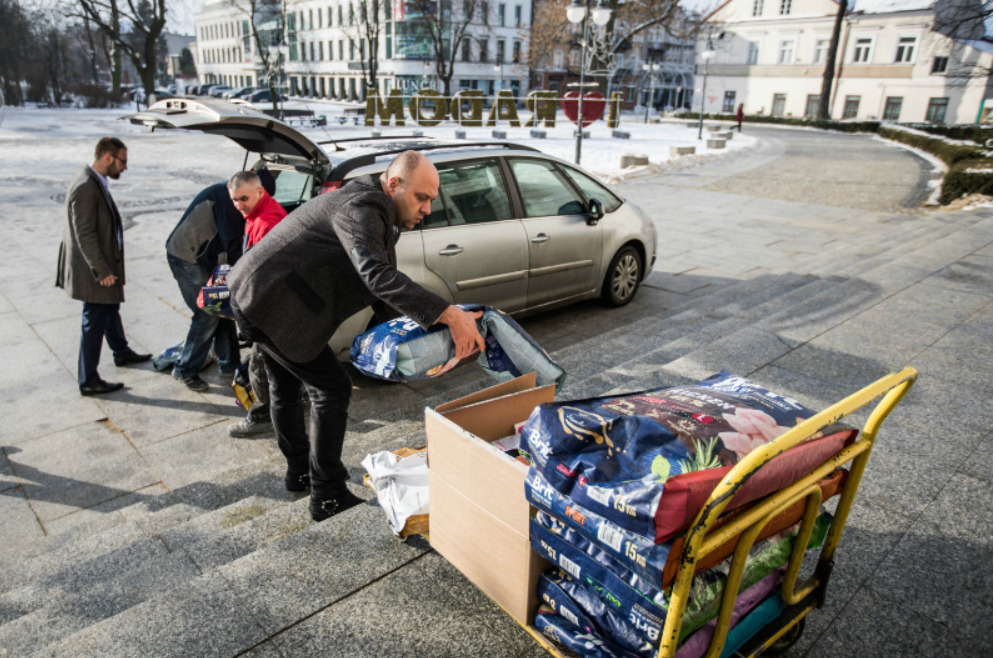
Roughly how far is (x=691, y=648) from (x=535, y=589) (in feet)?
1.64

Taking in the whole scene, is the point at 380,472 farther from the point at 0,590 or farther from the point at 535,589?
the point at 0,590

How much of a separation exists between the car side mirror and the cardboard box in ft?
13.1

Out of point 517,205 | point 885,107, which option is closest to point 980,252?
point 517,205

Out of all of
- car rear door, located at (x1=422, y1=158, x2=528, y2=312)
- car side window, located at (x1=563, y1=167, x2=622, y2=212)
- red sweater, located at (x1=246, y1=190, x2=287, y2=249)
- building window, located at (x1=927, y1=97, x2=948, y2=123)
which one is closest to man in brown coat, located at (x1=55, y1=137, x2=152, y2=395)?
red sweater, located at (x1=246, y1=190, x2=287, y2=249)

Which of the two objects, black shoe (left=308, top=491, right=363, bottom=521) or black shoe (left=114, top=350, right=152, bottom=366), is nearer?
black shoe (left=308, top=491, right=363, bottom=521)

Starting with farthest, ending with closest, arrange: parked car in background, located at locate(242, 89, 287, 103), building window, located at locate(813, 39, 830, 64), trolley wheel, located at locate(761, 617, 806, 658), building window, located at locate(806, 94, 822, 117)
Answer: building window, located at locate(806, 94, 822, 117) → building window, located at locate(813, 39, 830, 64) → parked car in background, located at locate(242, 89, 287, 103) → trolley wheel, located at locate(761, 617, 806, 658)

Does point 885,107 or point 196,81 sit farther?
point 196,81

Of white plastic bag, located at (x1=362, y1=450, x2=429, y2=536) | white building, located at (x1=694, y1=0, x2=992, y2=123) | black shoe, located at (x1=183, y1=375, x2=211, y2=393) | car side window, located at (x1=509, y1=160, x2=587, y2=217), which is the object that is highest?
white building, located at (x1=694, y1=0, x2=992, y2=123)

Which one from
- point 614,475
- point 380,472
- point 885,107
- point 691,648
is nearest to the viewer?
point 614,475

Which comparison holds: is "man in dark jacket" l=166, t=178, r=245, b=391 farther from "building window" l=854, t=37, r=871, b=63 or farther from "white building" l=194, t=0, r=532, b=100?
"building window" l=854, t=37, r=871, b=63

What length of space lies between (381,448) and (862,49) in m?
Answer: 64.3

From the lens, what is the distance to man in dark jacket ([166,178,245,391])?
4734 mm

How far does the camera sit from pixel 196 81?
10519 cm

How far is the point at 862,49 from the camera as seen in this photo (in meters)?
54.6
